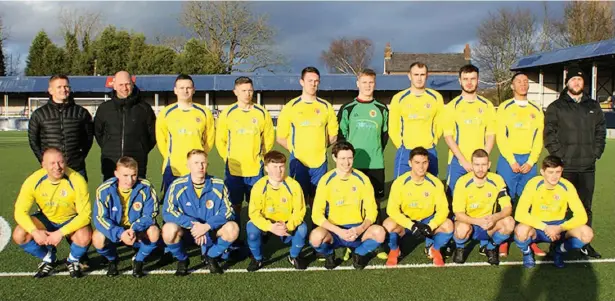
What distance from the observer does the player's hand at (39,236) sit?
3.76 meters

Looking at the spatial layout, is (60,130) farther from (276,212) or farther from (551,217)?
(551,217)

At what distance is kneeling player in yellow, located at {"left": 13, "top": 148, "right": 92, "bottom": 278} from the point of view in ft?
12.6

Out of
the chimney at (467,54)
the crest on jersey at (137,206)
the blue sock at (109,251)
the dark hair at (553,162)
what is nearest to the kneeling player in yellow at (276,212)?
the crest on jersey at (137,206)

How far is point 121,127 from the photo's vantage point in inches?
178

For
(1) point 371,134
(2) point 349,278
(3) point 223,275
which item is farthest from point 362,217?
(3) point 223,275

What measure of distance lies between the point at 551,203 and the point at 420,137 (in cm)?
130

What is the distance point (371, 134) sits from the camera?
4793mm

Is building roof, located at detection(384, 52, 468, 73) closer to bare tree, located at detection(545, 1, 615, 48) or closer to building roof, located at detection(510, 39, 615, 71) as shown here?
bare tree, located at detection(545, 1, 615, 48)

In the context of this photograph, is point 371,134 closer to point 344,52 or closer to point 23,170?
point 23,170

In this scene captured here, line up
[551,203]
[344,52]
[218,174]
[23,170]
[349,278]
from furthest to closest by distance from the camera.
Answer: [344,52] < [23,170] < [218,174] < [551,203] < [349,278]

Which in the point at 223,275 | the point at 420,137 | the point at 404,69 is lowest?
the point at 223,275

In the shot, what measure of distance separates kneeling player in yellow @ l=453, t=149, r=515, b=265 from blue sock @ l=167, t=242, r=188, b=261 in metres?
2.31

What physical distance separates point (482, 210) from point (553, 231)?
0.59 meters

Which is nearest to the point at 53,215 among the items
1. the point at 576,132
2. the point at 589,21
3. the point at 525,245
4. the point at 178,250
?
the point at 178,250
